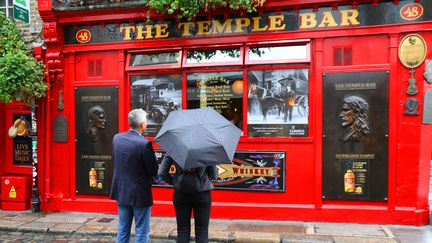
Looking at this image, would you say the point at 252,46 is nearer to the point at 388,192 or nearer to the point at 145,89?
the point at 145,89

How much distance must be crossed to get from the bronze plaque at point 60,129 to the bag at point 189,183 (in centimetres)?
445

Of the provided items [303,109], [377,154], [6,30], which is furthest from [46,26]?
[377,154]

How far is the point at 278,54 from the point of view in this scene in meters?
6.81

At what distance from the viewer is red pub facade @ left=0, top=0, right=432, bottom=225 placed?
6301 millimetres

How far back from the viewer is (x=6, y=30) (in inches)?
303

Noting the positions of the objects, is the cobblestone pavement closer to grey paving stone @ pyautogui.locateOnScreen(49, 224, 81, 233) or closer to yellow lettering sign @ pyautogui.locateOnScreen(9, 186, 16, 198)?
grey paving stone @ pyautogui.locateOnScreen(49, 224, 81, 233)

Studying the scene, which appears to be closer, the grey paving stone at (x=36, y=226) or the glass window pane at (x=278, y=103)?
the grey paving stone at (x=36, y=226)

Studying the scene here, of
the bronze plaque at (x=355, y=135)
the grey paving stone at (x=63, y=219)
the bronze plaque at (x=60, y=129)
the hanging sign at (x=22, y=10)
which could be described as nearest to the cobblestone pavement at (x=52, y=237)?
the grey paving stone at (x=63, y=219)

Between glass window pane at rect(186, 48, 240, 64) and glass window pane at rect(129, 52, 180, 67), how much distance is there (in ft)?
0.93

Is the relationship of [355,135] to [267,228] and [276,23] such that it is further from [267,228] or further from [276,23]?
[276,23]

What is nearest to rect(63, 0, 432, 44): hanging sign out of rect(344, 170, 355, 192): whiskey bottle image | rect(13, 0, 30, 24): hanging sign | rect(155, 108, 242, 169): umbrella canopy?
rect(13, 0, 30, 24): hanging sign

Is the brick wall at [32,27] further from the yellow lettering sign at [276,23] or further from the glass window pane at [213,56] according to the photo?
the yellow lettering sign at [276,23]

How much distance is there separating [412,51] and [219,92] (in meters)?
3.30

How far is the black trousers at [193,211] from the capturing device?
13.6 feet
